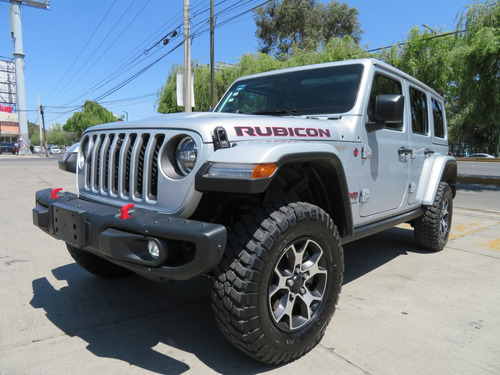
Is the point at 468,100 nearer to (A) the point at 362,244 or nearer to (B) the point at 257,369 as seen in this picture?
(A) the point at 362,244

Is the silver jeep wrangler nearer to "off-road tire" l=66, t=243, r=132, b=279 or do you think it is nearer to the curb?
"off-road tire" l=66, t=243, r=132, b=279

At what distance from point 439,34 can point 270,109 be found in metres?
12.3

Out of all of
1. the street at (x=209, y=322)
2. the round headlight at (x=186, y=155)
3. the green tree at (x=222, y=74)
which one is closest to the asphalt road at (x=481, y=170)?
the green tree at (x=222, y=74)

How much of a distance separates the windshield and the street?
64.9 inches

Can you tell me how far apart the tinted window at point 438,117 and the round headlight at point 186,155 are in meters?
3.65

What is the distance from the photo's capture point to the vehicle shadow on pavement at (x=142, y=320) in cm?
224

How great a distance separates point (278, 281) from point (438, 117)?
3.83m

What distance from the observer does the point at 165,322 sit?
8.92 ft

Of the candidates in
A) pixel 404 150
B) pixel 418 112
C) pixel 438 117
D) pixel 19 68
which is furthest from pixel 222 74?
pixel 19 68

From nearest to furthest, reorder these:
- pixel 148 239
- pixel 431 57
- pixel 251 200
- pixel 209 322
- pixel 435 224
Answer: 1. pixel 148 239
2. pixel 251 200
3. pixel 209 322
4. pixel 435 224
5. pixel 431 57

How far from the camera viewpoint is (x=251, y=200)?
2.27 metres

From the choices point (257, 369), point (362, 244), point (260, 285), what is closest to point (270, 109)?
point (260, 285)

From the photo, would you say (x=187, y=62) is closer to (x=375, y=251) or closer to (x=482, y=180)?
(x=375, y=251)

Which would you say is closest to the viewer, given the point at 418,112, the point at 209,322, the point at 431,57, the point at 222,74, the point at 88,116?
the point at 209,322
